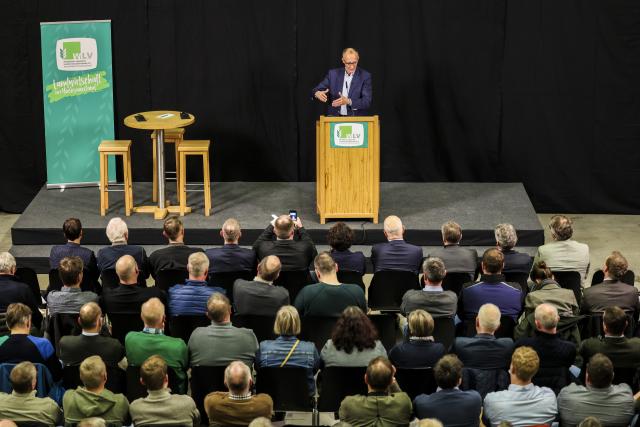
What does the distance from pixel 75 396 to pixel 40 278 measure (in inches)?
183

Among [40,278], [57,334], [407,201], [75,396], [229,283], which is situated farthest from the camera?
[407,201]

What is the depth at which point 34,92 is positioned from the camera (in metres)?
12.1

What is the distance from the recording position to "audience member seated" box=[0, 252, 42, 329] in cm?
754

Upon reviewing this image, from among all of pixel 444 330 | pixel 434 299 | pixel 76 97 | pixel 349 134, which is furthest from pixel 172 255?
pixel 76 97

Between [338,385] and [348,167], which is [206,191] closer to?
[348,167]

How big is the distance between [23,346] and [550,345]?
10.4 feet

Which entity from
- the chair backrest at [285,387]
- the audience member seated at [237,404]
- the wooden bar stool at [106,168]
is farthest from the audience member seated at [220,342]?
the wooden bar stool at [106,168]

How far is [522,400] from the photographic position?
622cm

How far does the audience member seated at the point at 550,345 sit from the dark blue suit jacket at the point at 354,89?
14.3 feet

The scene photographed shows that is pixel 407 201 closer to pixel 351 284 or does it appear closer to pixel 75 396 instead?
pixel 351 284

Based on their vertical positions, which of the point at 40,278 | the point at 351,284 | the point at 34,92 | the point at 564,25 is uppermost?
the point at 564,25

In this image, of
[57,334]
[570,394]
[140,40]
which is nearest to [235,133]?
[140,40]

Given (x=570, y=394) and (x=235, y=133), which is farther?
(x=235, y=133)

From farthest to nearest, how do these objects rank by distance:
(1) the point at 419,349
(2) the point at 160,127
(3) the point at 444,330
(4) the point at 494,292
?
1. (2) the point at 160,127
2. (4) the point at 494,292
3. (3) the point at 444,330
4. (1) the point at 419,349
